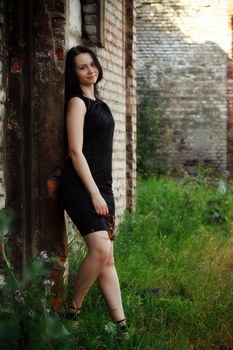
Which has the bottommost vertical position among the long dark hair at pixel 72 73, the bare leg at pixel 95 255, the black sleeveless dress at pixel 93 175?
the bare leg at pixel 95 255

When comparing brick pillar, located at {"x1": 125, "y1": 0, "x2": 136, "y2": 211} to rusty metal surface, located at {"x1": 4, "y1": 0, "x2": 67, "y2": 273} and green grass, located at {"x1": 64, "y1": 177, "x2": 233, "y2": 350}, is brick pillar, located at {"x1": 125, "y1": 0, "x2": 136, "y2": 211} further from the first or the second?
rusty metal surface, located at {"x1": 4, "y1": 0, "x2": 67, "y2": 273}

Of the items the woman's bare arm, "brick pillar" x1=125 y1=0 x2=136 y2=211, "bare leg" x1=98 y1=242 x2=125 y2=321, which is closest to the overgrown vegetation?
"bare leg" x1=98 y1=242 x2=125 y2=321

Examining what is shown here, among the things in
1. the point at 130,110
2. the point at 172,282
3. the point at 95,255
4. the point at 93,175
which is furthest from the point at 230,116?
the point at 95,255

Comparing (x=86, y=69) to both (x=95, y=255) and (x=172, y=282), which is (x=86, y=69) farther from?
(x=172, y=282)

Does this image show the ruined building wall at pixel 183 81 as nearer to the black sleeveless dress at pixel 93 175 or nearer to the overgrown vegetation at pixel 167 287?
the overgrown vegetation at pixel 167 287

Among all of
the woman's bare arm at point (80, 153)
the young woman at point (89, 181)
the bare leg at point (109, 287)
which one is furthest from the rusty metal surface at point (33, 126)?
the bare leg at point (109, 287)

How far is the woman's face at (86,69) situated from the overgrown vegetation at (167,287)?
1499 millimetres

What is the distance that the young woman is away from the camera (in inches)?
171

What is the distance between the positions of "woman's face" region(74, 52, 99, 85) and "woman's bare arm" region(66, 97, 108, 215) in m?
0.21

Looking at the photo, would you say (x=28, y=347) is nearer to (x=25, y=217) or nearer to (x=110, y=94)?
(x=25, y=217)

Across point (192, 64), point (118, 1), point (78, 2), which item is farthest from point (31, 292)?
point (192, 64)

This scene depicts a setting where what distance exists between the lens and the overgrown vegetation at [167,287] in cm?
427

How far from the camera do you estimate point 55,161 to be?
470 cm

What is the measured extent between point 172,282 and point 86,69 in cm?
219
